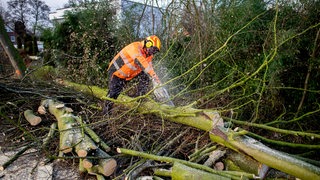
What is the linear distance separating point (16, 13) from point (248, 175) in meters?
25.3

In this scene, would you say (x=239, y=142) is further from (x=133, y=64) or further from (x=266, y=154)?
(x=133, y=64)

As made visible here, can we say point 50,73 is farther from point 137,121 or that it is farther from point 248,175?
point 248,175

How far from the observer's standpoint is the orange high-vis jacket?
3.97 metres

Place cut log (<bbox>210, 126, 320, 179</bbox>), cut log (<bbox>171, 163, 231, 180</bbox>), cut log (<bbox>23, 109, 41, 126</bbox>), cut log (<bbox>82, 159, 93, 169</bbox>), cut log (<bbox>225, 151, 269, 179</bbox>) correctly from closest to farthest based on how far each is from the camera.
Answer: cut log (<bbox>210, 126, 320, 179</bbox>)
cut log (<bbox>171, 163, 231, 180</bbox>)
cut log (<bbox>225, 151, 269, 179</bbox>)
cut log (<bbox>82, 159, 93, 169</bbox>)
cut log (<bbox>23, 109, 41, 126</bbox>)

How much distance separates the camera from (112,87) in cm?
449

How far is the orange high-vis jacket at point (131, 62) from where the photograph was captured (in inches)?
156

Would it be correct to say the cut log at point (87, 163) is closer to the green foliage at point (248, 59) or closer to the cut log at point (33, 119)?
the green foliage at point (248, 59)

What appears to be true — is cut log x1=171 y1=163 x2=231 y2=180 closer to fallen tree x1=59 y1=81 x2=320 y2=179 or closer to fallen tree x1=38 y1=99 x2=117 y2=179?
fallen tree x1=59 y1=81 x2=320 y2=179

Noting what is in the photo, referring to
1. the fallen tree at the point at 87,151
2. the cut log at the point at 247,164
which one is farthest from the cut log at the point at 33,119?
the cut log at the point at 247,164

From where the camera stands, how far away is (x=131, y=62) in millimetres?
4211

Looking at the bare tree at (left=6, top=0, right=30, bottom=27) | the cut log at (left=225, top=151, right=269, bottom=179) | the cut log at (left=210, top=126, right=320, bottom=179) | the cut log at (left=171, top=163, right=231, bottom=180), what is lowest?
the cut log at (left=225, top=151, right=269, bottom=179)

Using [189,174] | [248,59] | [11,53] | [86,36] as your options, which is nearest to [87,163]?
[189,174]

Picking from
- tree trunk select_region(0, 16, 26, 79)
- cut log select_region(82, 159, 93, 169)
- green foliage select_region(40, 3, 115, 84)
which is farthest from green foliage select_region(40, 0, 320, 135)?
tree trunk select_region(0, 16, 26, 79)

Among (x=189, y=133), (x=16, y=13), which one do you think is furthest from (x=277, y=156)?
(x=16, y=13)
